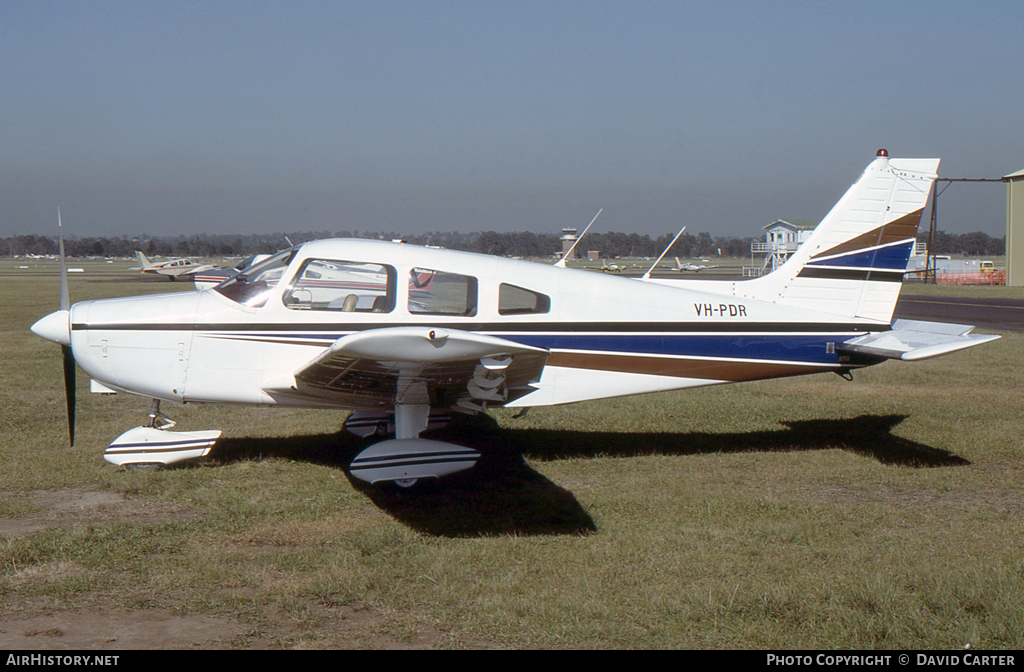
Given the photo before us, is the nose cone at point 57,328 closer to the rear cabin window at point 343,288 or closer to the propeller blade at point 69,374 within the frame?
the propeller blade at point 69,374

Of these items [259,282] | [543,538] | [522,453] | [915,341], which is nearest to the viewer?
[543,538]

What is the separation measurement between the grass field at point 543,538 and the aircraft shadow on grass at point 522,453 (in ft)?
0.11

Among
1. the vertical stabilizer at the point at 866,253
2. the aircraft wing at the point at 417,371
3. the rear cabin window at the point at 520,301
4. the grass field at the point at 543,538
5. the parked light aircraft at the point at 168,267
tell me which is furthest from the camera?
the parked light aircraft at the point at 168,267

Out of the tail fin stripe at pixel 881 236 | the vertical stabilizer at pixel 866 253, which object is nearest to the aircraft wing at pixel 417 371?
the vertical stabilizer at pixel 866 253

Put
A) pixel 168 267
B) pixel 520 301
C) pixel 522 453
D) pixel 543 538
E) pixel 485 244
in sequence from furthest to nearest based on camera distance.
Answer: pixel 168 267 < pixel 485 244 < pixel 522 453 < pixel 520 301 < pixel 543 538

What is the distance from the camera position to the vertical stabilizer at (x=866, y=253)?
23.6 feet

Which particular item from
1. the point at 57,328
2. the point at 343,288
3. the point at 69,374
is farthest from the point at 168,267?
the point at 343,288

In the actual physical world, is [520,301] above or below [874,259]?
below

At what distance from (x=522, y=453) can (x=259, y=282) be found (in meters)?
2.94

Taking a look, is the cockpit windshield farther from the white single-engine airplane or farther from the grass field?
the grass field

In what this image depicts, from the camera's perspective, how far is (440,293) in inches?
244

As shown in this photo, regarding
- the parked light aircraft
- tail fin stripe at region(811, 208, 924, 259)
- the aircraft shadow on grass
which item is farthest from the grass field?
the parked light aircraft

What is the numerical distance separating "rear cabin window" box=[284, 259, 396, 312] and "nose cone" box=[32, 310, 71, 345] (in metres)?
1.72

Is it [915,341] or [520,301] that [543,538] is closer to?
[520,301]
